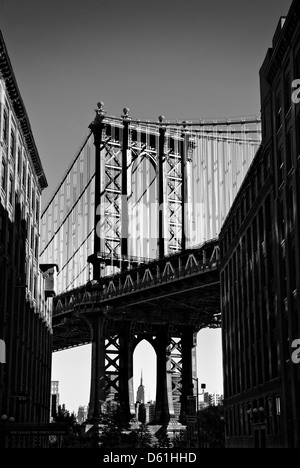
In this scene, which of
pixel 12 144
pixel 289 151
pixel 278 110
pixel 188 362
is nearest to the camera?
pixel 289 151

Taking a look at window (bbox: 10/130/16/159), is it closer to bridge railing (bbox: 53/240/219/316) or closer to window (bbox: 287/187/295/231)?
window (bbox: 287/187/295/231)

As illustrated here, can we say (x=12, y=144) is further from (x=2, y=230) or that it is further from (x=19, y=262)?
(x=19, y=262)

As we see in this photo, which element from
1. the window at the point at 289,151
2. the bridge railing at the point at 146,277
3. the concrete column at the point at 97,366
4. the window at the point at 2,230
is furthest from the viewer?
the concrete column at the point at 97,366

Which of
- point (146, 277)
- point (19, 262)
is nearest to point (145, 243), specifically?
point (146, 277)

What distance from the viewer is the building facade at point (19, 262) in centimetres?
6562

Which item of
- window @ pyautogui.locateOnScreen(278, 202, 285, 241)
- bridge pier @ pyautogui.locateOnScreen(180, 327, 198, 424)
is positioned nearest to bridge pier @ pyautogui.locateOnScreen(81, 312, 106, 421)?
bridge pier @ pyautogui.locateOnScreen(180, 327, 198, 424)

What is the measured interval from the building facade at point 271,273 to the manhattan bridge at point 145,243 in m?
34.5

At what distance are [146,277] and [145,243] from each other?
30.9ft

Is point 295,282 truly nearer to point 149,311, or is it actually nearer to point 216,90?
point 216,90

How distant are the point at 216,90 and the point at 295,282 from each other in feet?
41.9

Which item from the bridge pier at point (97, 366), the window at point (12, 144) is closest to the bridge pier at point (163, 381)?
the bridge pier at point (97, 366)

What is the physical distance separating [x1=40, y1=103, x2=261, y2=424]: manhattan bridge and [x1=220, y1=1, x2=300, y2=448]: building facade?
3451cm

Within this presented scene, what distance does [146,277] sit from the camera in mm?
113562

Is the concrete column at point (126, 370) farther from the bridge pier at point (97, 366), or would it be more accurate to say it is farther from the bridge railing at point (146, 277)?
the bridge railing at point (146, 277)
